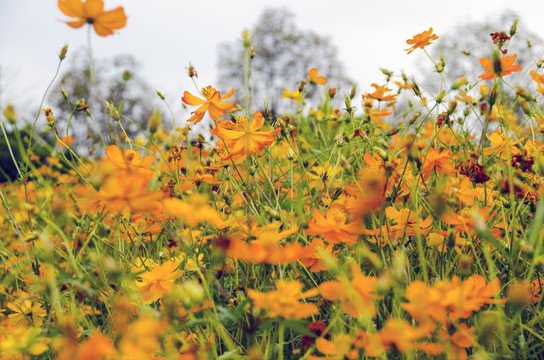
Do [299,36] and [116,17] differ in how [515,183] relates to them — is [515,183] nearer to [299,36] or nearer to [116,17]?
[116,17]

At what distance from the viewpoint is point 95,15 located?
2.08ft

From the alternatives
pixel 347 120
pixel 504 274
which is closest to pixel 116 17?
pixel 347 120

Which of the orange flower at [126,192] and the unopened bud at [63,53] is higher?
the unopened bud at [63,53]

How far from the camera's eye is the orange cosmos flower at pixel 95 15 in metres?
0.62

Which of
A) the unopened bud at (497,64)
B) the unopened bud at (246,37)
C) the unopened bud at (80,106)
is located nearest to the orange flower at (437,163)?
the unopened bud at (497,64)

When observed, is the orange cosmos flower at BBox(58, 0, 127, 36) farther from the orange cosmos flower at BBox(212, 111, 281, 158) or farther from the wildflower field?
the orange cosmos flower at BBox(212, 111, 281, 158)

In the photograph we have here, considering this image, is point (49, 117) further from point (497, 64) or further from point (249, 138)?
point (497, 64)

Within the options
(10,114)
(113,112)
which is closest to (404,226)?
(113,112)

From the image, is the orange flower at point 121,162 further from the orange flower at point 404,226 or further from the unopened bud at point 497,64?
the unopened bud at point 497,64

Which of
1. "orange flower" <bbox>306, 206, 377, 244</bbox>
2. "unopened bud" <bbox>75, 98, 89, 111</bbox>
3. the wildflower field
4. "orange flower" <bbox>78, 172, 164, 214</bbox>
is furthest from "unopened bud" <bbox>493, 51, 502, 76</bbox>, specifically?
"unopened bud" <bbox>75, 98, 89, 111</bbox>

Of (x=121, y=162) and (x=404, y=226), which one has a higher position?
(x=121, y=162)

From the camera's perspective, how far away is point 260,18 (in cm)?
1433

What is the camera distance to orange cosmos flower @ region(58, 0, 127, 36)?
619 millimetres

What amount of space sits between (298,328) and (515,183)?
0.36 meters
